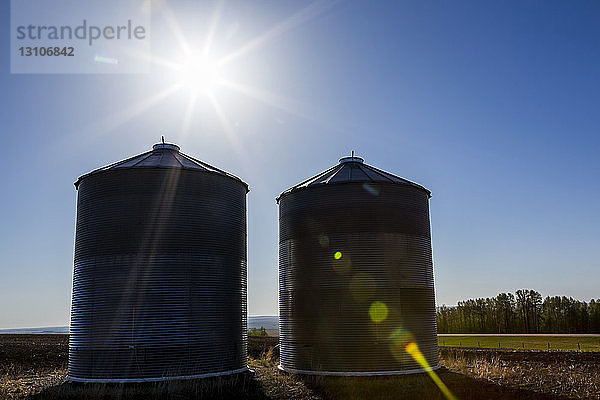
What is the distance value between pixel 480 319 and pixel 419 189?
74529 millimetres

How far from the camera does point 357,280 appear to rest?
2469 centimetres

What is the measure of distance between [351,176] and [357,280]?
550 centimetres

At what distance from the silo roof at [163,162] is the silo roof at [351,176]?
371 centimetres

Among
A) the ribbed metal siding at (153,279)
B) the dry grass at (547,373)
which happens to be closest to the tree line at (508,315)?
the dry grass at (547,373)

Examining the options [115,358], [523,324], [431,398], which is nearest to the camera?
[431,398]

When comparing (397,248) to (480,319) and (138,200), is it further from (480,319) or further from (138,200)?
(480,319)

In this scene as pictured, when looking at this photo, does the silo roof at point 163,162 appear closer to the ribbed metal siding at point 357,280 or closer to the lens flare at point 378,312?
the ribbed metal siding at point 357,280

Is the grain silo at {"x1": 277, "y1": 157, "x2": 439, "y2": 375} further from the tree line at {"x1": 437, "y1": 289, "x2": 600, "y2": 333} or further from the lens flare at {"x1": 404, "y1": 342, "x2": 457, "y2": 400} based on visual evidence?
the tree line at {"x1": 437, "y1": 289, "x2": 600, "y2": 333}

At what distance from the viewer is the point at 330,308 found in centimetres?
2497

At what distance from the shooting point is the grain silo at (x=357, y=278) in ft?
79.9

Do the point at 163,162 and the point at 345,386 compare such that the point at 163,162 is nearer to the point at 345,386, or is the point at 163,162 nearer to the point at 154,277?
the point at 154,277

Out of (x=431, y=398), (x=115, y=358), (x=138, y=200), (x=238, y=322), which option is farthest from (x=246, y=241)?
(x=431, y=398)

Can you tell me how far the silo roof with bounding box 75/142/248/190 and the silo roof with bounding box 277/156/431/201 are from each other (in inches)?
146

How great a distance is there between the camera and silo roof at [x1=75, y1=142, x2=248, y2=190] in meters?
24.5
